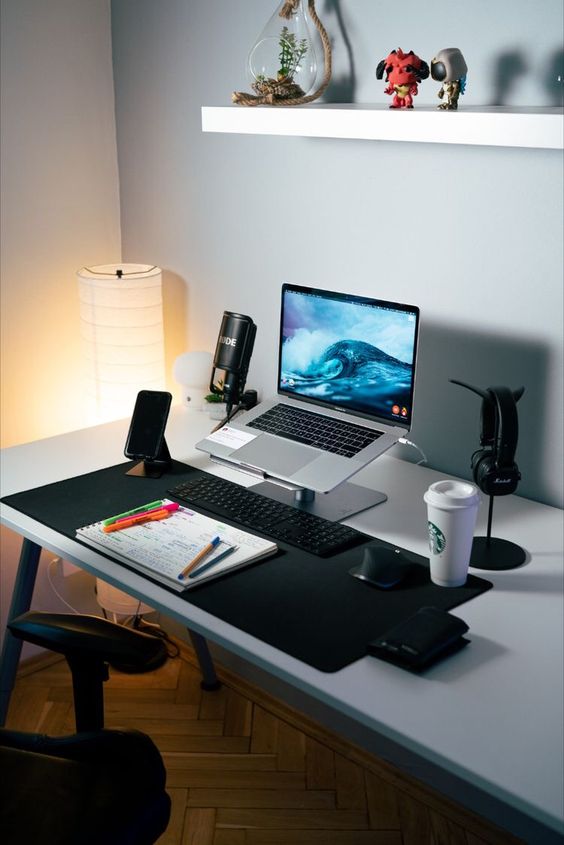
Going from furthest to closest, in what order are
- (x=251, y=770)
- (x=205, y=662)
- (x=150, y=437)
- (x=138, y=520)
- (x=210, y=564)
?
(x=205, y=662) → (x=251, y=770) → (x=150, y=437) → (x=138, y=520) → (x=210, y=564)

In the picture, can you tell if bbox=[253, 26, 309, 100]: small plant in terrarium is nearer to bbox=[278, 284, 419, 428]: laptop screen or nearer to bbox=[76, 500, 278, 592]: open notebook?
bbox=[278, 284, 419, 428]: laptop screen

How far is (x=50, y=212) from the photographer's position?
264 centimetres

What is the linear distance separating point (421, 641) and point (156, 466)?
2.94 feet

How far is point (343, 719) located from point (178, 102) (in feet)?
5.66

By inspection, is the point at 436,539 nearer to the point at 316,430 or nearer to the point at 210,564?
the point at 210,564

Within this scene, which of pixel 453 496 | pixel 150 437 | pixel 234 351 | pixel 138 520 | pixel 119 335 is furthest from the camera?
pixel 119 335

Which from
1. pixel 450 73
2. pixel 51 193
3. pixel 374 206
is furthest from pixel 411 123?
pixel 51 193

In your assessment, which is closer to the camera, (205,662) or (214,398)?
(214,398)

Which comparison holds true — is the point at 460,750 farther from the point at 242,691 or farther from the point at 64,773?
the point at 242,691

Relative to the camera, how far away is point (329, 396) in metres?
2.10

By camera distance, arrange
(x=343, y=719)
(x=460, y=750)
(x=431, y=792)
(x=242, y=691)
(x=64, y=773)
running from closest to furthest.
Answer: (x=460, y=750) → (x=64, y=773) → (x=431, y=792) → (x=343, y=719) → (x=242, y=691)

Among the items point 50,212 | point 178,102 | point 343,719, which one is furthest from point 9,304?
point 343,719

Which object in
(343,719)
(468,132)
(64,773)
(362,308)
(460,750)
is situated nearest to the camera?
(460,750)

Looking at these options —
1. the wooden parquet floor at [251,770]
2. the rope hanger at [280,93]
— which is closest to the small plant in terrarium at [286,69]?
the rope hanger at [280,93]
